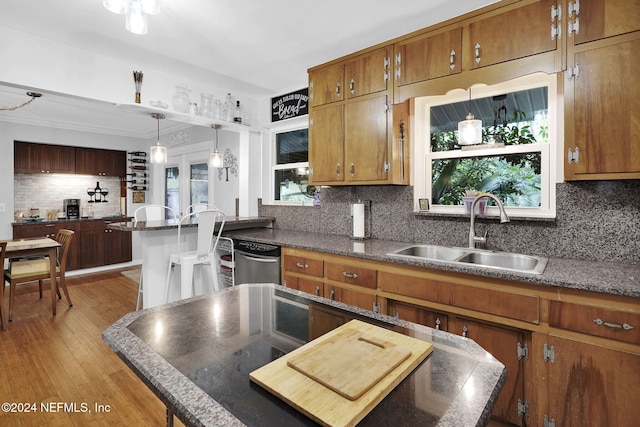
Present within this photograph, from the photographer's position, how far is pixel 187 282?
293 cm

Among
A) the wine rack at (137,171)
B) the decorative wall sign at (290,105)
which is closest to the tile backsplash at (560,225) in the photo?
the decorative wall sign at (290,105)

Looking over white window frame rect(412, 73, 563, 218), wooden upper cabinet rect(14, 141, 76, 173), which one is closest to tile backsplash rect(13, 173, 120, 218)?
wooden upper cabinet rect(14, 141, 76, 173)

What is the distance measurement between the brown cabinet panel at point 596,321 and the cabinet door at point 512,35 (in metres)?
1.43

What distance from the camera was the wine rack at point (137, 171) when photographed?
643 cm

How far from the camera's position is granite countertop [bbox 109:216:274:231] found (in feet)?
9.13

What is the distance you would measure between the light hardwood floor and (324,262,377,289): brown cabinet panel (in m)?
1.34

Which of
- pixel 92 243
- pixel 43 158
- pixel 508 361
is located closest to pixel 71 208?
pixel 92 243

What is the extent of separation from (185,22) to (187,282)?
211 centimetres

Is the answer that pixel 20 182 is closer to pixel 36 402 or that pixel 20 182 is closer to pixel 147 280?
pixel 147 280

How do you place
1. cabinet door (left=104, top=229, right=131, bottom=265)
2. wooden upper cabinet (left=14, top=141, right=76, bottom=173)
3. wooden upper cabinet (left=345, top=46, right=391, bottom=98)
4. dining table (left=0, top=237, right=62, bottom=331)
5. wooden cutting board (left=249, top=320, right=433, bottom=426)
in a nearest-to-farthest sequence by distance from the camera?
1. wooden cutting board (left=249, top=320, right=433, bottom=426)
2. wooden upper cabinet (left=345, top=46, right=391, bottom=98)
3. dining table (left=0, top=237, right=62, bottom=331)
4. wooden upper cabinet (left=14, top=141, right=76, bottom=173)
5. cabinet door (left=104, top=229, right=131, bottom=265)

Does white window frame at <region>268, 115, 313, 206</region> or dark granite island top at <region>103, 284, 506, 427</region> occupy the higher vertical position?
white window frame at <region>268, 115, 313, 206</region>

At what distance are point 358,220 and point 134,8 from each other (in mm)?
2133

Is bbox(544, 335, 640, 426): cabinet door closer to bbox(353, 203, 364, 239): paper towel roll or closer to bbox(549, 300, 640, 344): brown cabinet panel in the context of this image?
bbox(549, 300, 640, 344): brown cabinet panel

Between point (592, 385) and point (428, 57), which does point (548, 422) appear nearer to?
point (592, 385)
